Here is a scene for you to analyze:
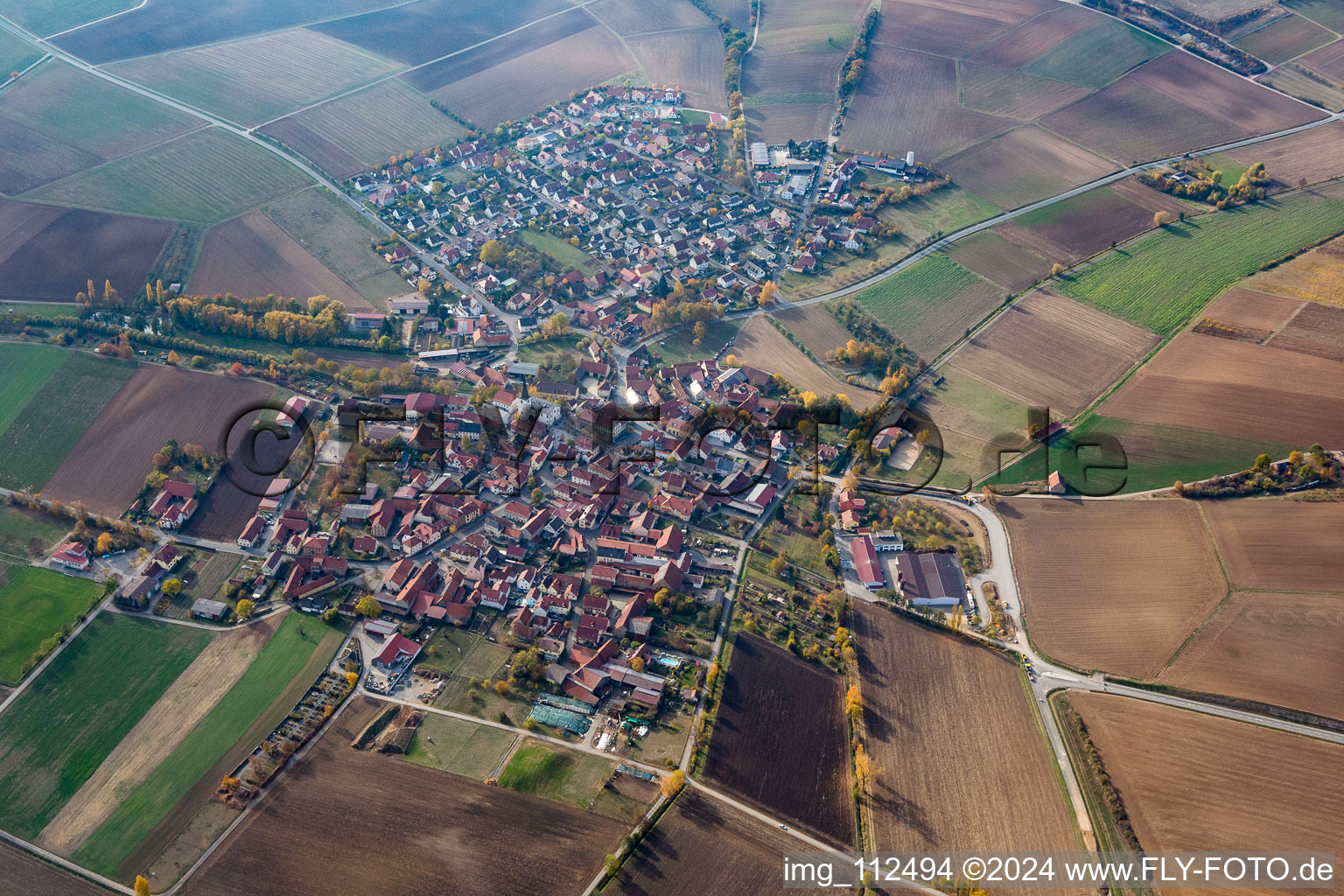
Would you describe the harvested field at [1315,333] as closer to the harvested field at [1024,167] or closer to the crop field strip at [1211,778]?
the harvested field at [1024,167]

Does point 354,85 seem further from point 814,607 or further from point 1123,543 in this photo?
point 1123,543

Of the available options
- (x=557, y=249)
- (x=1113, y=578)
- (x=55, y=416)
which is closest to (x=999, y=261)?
(x=1113, y=578)

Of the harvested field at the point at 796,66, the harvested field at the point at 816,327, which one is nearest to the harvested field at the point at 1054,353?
the harvested field at the point at 816,327

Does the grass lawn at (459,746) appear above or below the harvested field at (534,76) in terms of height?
below

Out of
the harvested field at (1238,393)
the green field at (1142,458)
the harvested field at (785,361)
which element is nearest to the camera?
the green field at (1142,458)

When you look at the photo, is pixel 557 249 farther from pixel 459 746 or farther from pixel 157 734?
pixel 157 734

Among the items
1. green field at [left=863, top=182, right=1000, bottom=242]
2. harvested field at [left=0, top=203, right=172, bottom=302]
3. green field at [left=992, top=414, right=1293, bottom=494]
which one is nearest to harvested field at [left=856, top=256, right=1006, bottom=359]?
green field at [left=863, top=182, right=1000, bottom=242]
